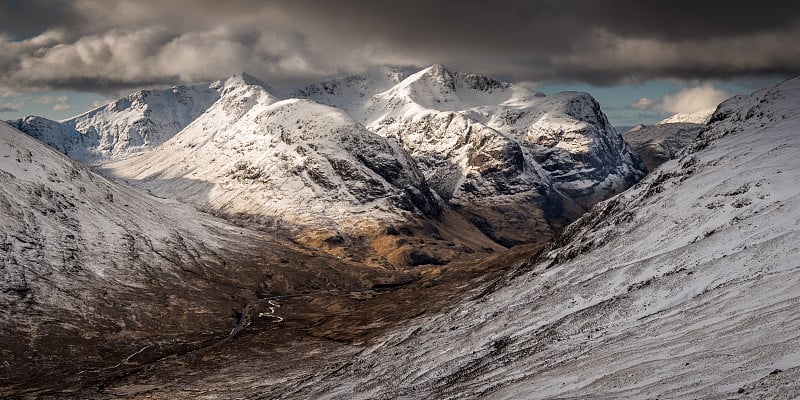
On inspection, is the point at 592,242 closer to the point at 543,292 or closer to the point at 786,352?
the point at 543,292

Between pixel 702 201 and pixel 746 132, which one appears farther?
pixel 746 132

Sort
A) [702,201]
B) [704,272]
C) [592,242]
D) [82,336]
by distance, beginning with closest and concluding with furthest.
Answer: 1. [704,272]
2. [702,201]
3. [592,242]
4. [82,336]

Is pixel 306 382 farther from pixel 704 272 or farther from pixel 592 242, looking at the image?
pixel 704 272

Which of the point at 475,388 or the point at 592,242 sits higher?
the point at 592,242

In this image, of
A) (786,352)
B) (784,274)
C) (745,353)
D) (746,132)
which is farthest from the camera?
(746,132)

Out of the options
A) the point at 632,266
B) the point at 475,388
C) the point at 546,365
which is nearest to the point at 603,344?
the point at 546,365

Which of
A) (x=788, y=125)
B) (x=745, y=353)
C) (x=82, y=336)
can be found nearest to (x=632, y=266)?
(x=745, y=353)

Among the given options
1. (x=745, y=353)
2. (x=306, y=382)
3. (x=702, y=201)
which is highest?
(x=702, y=201)
